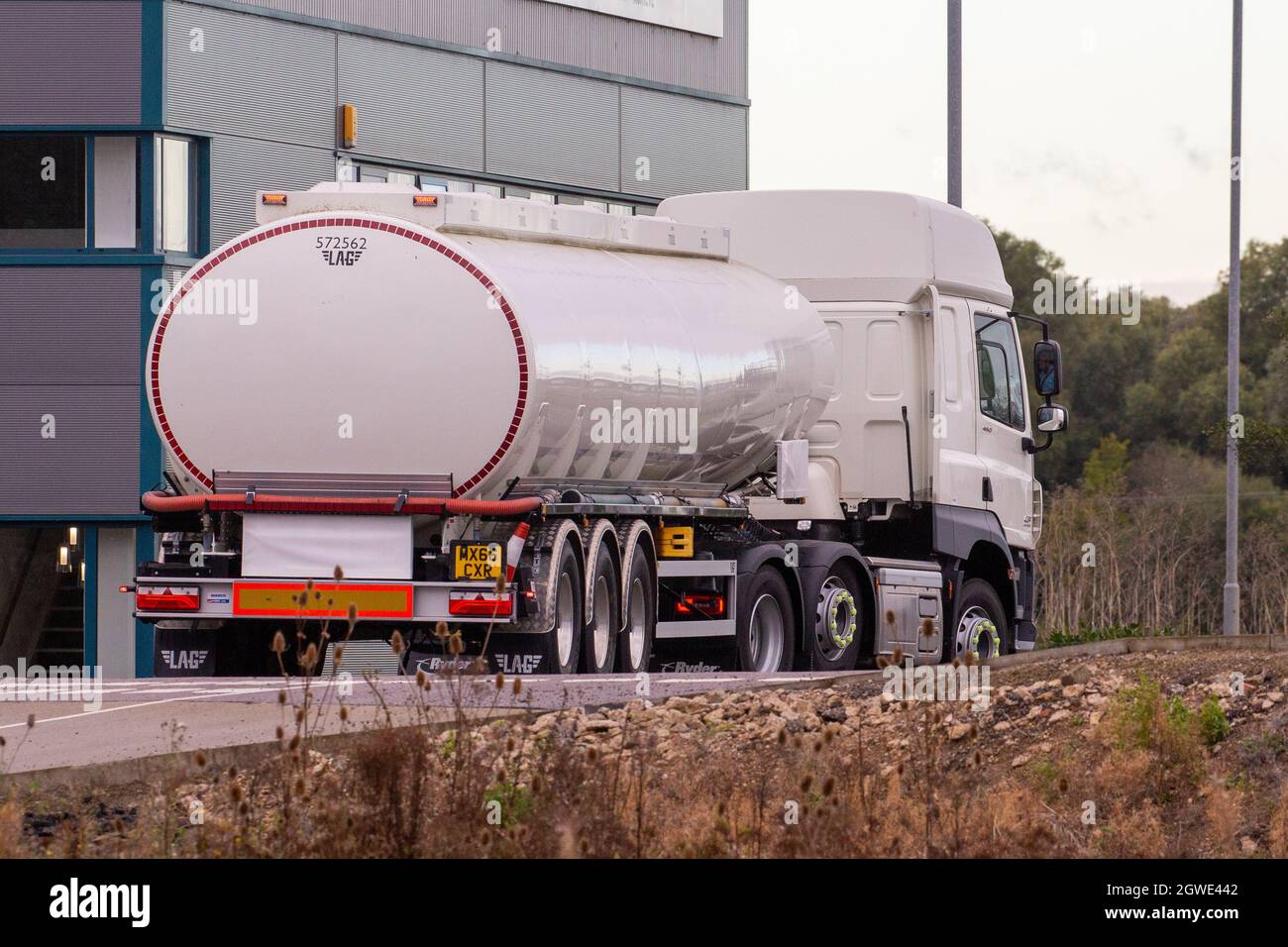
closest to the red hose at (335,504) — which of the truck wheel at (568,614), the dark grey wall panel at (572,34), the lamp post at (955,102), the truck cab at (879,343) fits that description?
the truck wheel at (568,614)

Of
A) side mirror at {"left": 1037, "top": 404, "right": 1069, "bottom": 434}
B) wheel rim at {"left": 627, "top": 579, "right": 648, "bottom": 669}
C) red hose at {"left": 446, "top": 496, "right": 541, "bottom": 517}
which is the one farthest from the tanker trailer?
side mirror at {"left": 1037, "top": 404, "right": 1069, "bottom": 434}

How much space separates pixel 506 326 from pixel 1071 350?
74.0 meters

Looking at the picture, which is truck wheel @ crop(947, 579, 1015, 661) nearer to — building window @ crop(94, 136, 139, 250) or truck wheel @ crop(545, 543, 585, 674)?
truck wheel @ crop(545, 543, 585, 674)

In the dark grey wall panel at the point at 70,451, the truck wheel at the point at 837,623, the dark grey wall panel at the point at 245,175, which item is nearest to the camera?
the truck wheel at the point at 837,623

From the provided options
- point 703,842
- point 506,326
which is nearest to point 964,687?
point 506,326

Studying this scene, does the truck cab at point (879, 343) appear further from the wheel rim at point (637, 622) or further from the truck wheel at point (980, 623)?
the wheel rim at point (637, 622)

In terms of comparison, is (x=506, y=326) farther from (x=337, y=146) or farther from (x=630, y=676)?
(x=337, y=146)

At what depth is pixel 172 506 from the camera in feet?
53.6

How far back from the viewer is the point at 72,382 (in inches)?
1109

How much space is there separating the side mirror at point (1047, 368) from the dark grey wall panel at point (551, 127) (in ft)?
40.7

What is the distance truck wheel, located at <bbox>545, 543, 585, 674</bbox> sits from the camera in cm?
1633

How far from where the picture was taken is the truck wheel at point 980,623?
2223 centimetres

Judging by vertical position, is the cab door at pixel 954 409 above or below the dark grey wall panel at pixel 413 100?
below

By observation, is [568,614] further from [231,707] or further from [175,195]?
[175,195]
